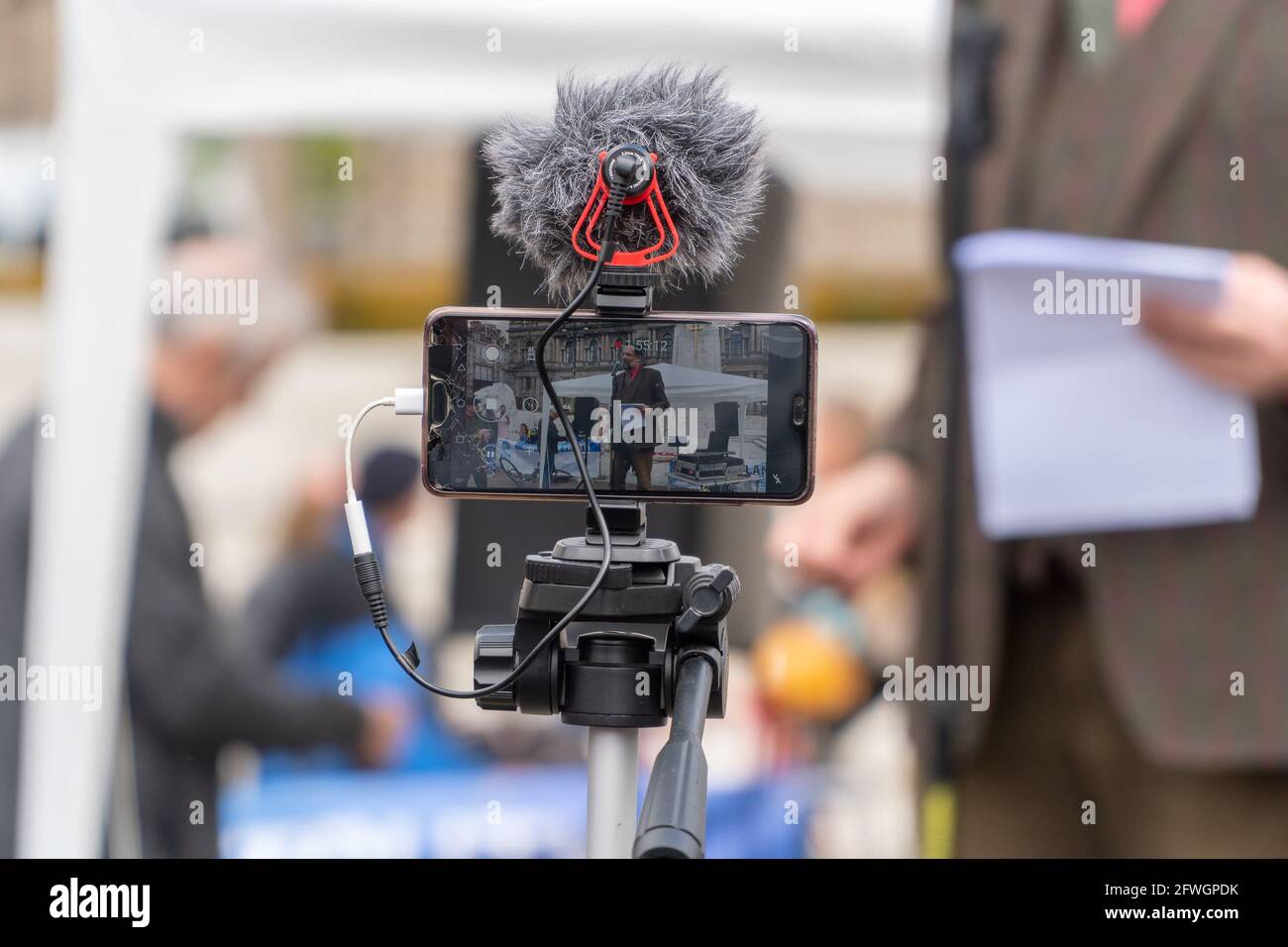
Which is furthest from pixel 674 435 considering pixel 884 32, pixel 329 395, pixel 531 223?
pixel 329 395

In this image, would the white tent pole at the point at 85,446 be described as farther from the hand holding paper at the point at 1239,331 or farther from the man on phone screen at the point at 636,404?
the hand holding paper at the point at 1239,331

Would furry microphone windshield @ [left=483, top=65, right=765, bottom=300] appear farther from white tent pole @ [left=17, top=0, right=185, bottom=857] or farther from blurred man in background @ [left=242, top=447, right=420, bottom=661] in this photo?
blurred man in background @ [left=242, top=447, right=420, bottom=661]

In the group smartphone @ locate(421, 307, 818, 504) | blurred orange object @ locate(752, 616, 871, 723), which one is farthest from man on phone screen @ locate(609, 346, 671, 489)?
blurred orange object @ locate(752, 616, 871, 723)

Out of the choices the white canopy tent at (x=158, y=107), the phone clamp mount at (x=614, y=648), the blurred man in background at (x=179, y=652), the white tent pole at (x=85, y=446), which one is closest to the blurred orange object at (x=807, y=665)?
the blurred man in background at (x=179, y=652)

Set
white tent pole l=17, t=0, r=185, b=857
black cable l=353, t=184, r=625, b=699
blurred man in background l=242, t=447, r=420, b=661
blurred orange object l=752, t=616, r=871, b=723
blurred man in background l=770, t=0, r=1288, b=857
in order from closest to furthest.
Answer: black cable l=353, t=184, r=625, b=699 → blurred man in background l=770, t=0, r=1288, b=857 → white tent pole l=17, t=0, r=185, b=857 → blurred orange object l=752, t=616, r=871, b=723 → blurred man in background l=242, t=447, r=420, b=661

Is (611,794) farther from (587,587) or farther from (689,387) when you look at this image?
(689,387)

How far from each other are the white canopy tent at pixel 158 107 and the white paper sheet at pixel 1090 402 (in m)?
0.46

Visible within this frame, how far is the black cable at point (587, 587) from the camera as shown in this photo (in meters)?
0.66

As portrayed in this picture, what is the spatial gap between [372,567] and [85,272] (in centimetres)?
114

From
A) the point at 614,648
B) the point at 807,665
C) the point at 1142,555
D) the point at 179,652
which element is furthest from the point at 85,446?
the point at 1142,555

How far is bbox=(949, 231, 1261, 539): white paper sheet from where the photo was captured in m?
1.24

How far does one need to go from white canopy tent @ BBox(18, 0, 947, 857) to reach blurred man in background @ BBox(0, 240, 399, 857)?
0.20 feet

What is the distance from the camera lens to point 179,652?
178 cm

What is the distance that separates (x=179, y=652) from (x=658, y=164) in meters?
1.36
